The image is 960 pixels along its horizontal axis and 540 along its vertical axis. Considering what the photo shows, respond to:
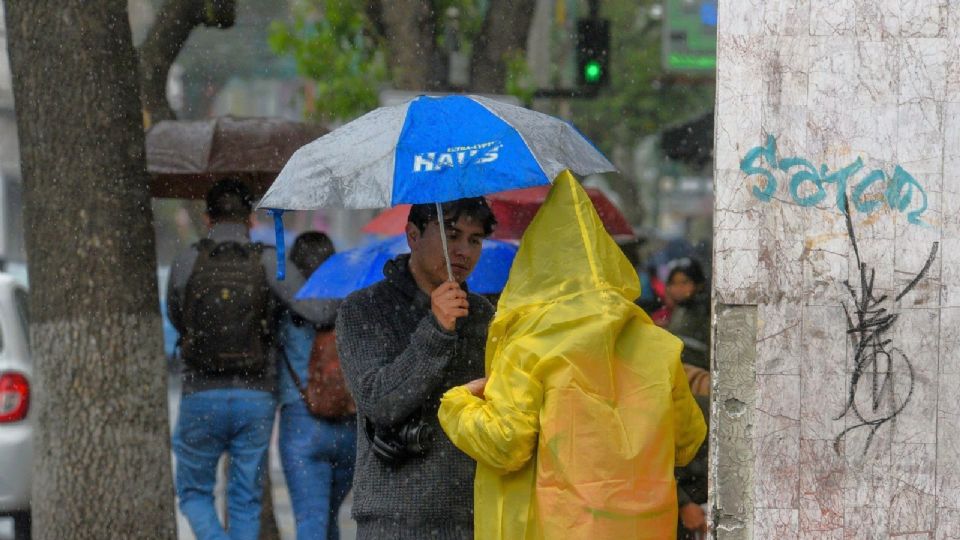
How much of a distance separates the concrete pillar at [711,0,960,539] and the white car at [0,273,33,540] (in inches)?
200

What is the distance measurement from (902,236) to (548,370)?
43.1 inches

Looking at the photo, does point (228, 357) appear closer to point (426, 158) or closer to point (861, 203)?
point (426, 158)

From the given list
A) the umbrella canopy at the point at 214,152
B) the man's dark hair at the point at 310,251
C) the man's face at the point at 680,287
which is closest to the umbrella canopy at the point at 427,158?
the man's dark hair at the point at 310,251

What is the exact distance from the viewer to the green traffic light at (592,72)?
1410 centimetres

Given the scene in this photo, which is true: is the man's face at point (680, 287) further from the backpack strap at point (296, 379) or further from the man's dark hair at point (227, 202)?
the man's dark hair at point (227, 202)

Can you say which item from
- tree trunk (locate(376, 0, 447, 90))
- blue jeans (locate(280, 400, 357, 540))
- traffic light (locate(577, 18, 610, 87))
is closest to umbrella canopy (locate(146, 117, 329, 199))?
blue jeans (locate(280, 400, 357, 540))

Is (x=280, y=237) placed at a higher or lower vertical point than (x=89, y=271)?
higher

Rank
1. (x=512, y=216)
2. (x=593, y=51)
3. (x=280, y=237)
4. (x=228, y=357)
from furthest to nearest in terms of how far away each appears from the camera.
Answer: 1. (x=593, y=51)
2. (x=512, y=216)
3. (x=228, y=357)
4. (x=280, y=237)

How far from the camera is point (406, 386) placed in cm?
412

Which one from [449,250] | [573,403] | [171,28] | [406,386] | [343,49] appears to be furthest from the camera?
[343,49]

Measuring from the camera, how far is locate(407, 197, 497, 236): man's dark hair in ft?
14.4

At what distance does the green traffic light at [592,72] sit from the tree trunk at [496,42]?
3379 millimetres

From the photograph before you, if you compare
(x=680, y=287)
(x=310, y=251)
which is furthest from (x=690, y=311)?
(x=310, y=251)

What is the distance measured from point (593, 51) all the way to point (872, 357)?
33.0 feet
